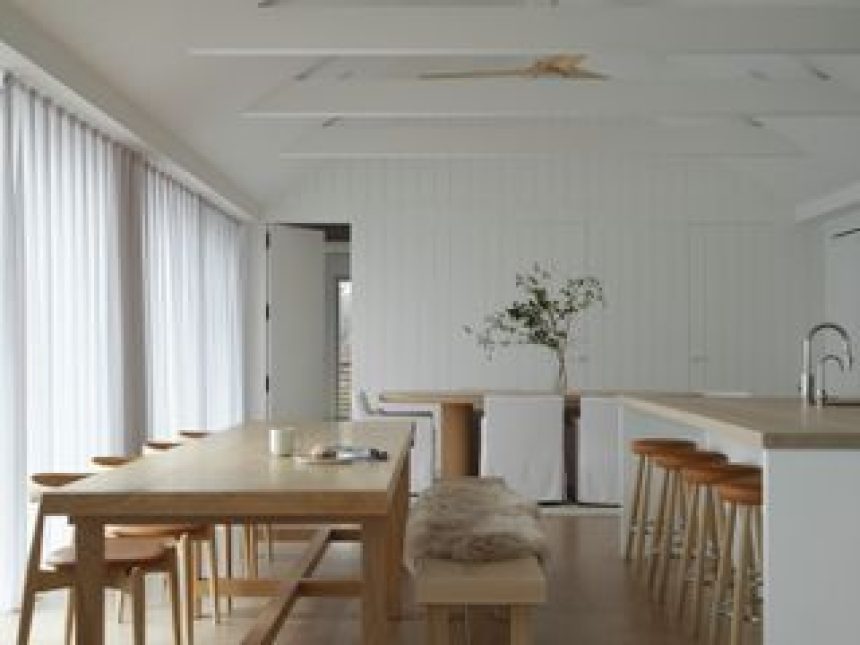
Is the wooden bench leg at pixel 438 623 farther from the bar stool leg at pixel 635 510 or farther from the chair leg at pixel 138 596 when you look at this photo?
the bar stool leg at pixel 635 510

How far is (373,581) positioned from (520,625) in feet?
2.03

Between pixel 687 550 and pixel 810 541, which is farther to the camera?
pixel 687 550

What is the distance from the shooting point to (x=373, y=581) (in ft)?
9.96

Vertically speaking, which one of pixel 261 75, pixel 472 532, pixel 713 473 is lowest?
pixel 472 532

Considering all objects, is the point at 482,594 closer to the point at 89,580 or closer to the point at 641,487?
the point at 89,580

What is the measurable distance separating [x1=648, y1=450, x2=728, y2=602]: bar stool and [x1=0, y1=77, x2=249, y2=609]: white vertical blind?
9.16 feet

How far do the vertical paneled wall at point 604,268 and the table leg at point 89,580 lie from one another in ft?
25.1

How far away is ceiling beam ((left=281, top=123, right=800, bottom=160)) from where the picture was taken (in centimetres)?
893

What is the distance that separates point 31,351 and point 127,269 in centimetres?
129

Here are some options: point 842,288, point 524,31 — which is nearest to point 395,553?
point 524,31

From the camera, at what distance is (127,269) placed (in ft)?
21.1

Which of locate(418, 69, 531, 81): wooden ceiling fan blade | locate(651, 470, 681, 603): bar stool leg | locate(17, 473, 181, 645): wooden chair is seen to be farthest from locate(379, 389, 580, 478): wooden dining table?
locate(17, 473, 181, 645): wooden chair

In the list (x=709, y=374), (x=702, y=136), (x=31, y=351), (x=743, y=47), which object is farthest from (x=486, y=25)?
(x=709, y=374)

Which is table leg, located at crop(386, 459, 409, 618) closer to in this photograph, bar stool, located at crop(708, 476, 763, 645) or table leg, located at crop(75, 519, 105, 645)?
bar stool, located at crop(708, 476, 763, 645)
